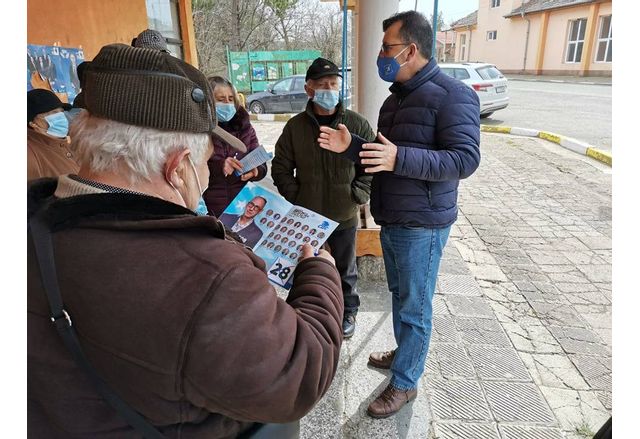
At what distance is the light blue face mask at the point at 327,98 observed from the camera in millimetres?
2725

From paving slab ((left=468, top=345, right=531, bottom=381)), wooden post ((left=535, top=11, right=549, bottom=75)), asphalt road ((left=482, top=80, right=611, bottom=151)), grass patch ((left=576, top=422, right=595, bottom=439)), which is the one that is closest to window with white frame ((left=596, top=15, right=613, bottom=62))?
wooden post ((left=535, top=11, right=549, bottom=75))

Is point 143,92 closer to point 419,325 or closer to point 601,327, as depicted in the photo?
point 419,325

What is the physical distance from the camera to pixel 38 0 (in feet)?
10.3

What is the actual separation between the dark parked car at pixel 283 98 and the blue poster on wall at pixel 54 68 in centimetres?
1210

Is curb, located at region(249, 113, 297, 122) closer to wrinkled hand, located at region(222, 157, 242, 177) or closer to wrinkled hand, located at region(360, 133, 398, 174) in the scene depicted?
wrinkled hand, located at region(222, 157, 242, 177)

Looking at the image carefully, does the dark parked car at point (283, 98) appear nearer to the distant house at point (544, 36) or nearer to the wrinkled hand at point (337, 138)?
the wrinkled hand at point (337, 138)

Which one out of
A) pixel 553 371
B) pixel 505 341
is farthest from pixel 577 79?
pixel 553 371

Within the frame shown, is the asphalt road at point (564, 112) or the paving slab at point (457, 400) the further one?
the asphalt road at point (564, 112)

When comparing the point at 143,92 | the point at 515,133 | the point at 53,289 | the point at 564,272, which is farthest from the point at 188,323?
the point at 515,133

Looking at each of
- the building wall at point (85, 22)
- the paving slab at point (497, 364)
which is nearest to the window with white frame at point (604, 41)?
the building wall at point (85, 22)

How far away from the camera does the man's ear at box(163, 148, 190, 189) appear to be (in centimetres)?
97

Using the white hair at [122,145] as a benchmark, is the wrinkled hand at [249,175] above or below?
below

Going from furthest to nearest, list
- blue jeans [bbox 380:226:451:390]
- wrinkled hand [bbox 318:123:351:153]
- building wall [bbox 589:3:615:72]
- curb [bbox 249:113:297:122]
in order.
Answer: building wall [bbox 589:3:615:72] < curb [bbox 249:113:297:122] < blue jeans [bbox 380:226:451:390] < wrinkled hand [bbox 318:123:351:153]

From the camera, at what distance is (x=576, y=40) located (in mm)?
25094
